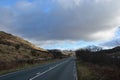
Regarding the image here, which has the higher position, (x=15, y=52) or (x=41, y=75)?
(x=15, y=52)

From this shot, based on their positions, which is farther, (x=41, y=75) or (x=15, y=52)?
(x=15, y=52)

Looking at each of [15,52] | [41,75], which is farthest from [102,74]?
[15,52]

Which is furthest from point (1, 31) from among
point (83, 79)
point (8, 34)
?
point (83, 79)

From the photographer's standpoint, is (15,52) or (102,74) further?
(15,52)

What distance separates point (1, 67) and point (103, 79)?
848 inches

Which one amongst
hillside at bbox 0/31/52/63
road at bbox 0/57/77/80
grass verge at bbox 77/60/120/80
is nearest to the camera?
grass verge at bbox 77/60/120/80

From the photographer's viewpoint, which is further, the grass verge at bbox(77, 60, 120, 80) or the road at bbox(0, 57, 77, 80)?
the road at bbox(0, 57, 77, 80)

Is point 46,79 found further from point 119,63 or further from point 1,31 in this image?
point 1,31

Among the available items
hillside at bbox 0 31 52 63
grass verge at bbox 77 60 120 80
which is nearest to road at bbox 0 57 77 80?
grass verge at bbox 77 60 120 80

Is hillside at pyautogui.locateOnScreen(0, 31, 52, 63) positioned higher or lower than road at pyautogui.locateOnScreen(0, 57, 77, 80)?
higher

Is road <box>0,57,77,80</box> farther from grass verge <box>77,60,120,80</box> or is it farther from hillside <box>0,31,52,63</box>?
hillside <box>0,31,52,63</box>

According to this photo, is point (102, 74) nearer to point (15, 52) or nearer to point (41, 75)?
point (41, 75)

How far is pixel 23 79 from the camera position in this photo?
22.3 metres

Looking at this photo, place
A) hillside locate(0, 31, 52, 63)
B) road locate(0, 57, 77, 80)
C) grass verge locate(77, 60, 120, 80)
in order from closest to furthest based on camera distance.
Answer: grass verge locate(77, 60, 120, 80), road locate(0, 57, 77, 80), hillside locate(0, 31, 52, 63)
